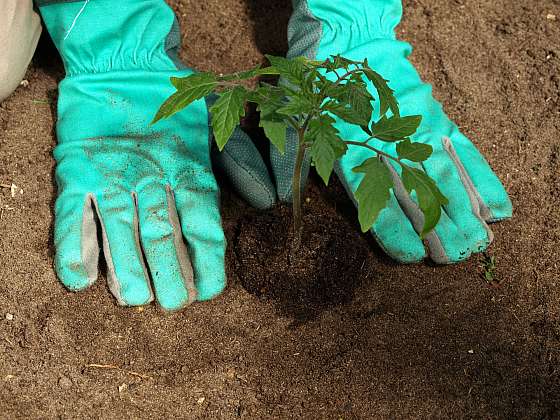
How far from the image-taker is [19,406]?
1678 millimetres

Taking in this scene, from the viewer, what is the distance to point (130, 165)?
1.94 metres

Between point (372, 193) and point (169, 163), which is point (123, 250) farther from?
point (372, 193)

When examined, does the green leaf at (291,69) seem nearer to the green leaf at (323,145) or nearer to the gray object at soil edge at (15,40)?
the green leaf at (323,145)

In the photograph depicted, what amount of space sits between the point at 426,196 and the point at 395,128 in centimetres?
19

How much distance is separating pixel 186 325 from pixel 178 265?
0.14m

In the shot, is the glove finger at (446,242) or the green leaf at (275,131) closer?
the green leaf at (275,131)

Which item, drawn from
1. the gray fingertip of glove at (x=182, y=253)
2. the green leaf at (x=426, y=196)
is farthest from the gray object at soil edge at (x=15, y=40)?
the green leaf at (x=426, y=196)

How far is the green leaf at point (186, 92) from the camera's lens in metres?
1.45

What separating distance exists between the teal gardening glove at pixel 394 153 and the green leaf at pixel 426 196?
0.47 m

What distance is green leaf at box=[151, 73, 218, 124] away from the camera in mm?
1445

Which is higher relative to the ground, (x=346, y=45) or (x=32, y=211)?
(x=346, y=45)

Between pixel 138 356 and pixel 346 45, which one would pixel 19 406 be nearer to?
pixel 138 356

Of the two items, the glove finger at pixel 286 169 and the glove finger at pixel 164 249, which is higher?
the glove finger at pixel 286 169

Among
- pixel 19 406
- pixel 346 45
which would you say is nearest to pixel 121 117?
pixel 346 45
